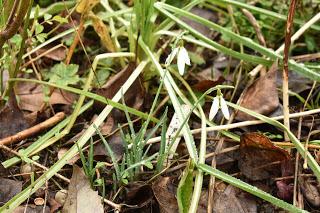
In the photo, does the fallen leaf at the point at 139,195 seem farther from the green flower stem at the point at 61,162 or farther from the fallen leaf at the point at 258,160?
the fallen leaf at the point at 258,160

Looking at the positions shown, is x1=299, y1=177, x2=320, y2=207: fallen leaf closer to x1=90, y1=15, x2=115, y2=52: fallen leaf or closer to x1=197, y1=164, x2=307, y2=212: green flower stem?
x1=197, y1=164, x2=307, y2=212: green flower stem

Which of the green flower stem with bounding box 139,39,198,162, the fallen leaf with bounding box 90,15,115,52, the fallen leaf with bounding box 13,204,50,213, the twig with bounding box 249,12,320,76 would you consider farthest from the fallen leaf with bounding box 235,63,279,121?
the fallen leaf with bounding box 13,204,50,213

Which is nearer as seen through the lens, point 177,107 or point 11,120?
point 177,107

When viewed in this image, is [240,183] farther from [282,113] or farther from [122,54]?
[122,54]

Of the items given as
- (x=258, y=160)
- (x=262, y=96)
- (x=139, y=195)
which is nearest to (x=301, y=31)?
(x=262, y=96)

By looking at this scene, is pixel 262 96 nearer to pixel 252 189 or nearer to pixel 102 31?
pixel 252 189

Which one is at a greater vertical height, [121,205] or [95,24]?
[95,24]

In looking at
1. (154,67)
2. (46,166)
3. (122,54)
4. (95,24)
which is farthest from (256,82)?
(46,166)
